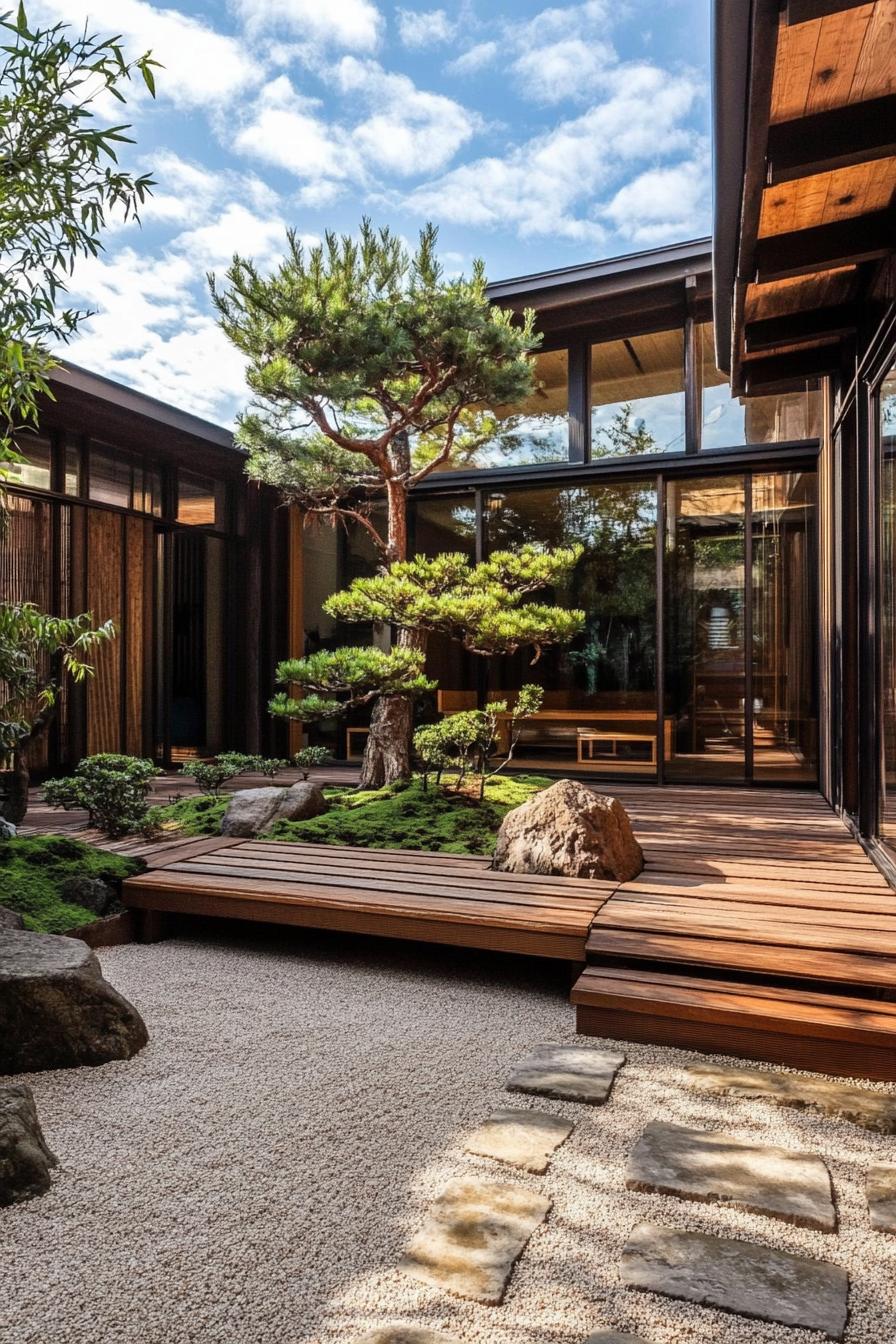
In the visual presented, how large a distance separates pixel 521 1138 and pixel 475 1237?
1.31ft

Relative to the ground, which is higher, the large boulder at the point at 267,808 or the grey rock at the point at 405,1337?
the large boulder at the point at 267,808

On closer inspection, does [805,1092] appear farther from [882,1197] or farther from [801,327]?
[801,327]

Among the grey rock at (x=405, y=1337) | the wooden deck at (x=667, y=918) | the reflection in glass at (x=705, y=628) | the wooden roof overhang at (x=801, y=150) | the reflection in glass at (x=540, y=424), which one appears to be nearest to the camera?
the grey rock at (x=405, y=1337)

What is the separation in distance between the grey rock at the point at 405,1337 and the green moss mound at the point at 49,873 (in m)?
2.30

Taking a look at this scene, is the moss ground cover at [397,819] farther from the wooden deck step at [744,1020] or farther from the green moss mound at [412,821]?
the wooden deck step at [744,1020]

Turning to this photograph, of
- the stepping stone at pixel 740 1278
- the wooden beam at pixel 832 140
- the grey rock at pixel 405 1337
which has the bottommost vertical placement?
the stepping stone at pixel 740 1278

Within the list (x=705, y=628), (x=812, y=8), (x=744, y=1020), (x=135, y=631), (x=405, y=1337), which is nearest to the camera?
(x=405, y=1337)

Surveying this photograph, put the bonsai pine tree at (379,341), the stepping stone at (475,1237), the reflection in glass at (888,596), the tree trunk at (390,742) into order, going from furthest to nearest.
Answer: the tree trunk at (390,742) < the bonsai pine tree at (379,341) < the reflection in glass at (888,596) < the stepping stone at (475,1237)

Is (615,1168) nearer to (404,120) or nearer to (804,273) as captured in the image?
(804,273)

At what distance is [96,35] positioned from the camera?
275 cm

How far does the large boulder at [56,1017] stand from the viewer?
2.33 metres

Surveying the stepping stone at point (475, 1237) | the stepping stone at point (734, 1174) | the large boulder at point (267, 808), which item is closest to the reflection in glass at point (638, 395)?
the large boulder at point (267, 808)

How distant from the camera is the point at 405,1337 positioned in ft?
4.24

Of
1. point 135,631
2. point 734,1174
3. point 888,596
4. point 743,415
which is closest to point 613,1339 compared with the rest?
point 734,1174
